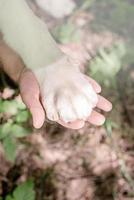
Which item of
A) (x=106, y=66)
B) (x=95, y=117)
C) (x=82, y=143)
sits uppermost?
(x=95, y=117)

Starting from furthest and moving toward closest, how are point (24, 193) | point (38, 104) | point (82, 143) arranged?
point (82, 143) < point (24, 193) < point (38, 104)

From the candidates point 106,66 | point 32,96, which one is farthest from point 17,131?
point 106,66

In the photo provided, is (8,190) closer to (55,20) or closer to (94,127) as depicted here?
(94,127)

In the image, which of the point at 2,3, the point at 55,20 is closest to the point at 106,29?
the point at 55,20

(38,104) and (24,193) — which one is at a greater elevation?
(38,104)

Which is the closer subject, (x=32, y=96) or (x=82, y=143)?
(x=32, y=96)

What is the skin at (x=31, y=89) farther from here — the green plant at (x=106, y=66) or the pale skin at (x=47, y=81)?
the green plant at (x=106, y=66)

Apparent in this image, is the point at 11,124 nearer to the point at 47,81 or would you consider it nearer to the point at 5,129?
the point at 5,129

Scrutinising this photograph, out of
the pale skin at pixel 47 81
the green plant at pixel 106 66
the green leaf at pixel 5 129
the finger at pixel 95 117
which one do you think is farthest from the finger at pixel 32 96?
the green plant at pixel 106 66
